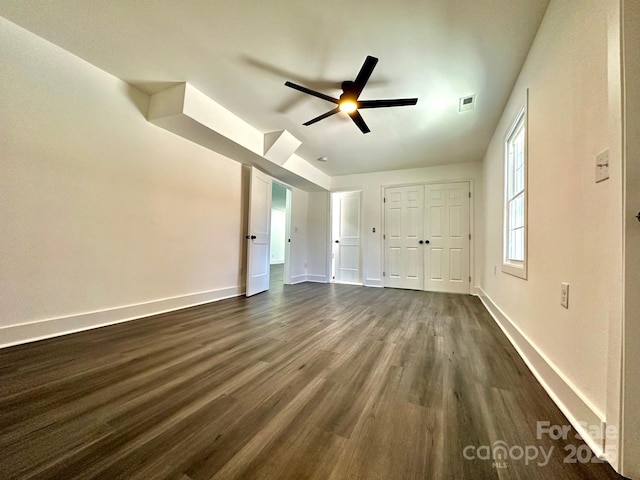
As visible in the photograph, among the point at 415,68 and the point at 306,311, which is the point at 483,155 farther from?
the point at 306,311

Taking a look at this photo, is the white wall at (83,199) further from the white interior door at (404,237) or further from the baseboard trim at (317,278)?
the white interior door at (404,237)

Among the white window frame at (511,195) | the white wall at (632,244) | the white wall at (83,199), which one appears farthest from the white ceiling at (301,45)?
the white wall at (632,244)

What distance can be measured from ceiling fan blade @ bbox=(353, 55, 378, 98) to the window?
1.32 m

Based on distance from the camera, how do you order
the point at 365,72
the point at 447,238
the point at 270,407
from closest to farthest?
the point at 270,407 < the point at 365,72 < the point at 447,238

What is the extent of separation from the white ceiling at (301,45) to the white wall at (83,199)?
30cm

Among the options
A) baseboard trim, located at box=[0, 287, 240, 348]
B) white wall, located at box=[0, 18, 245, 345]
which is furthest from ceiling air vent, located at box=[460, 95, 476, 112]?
baseboard trim, located at box=[0, 287, 240, 348]

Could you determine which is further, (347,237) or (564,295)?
(347,237)

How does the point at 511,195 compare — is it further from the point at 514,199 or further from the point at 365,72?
the point at 365,72

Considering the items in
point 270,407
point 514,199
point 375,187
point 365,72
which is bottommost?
point 270,407

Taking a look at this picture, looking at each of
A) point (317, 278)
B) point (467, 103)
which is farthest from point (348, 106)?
point (317, 278)

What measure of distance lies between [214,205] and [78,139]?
5.06ft

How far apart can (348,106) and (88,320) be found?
3.11 m

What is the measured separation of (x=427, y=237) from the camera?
4.77m

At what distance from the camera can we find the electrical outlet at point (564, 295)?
4.08ft
